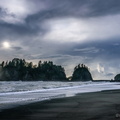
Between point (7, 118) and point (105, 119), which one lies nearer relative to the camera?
point (105, 119)

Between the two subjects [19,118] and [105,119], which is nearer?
[105,119]

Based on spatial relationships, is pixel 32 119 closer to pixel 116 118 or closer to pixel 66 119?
pixel 66 119

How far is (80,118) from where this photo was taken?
14141mm

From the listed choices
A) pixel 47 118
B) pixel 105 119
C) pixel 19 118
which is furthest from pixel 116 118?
pixel 19 118

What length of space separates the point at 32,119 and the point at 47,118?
2.97ft

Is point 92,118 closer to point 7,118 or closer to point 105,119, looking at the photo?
point 105,119

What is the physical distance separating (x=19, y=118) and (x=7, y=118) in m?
0.75

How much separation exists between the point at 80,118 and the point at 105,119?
138cm

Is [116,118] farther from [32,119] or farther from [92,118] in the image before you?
[32,119]

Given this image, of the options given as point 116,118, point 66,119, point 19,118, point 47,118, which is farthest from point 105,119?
point 19,118

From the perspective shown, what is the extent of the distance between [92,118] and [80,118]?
659 millimetres

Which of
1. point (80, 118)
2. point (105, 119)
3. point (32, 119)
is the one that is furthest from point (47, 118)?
point (105, 119)

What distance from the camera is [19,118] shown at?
1469cm

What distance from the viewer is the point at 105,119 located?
1365cm
